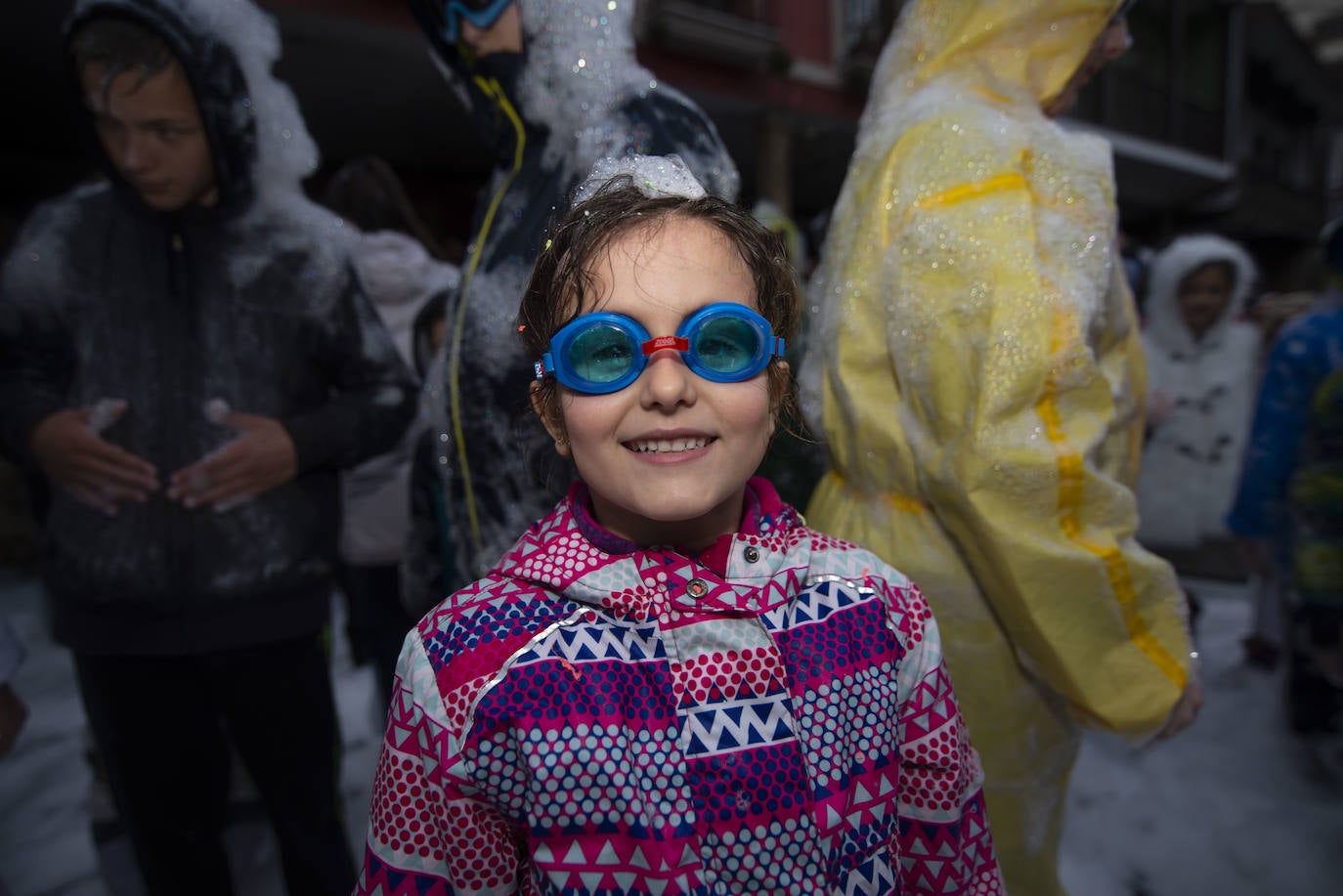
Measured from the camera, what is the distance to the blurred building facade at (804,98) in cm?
600

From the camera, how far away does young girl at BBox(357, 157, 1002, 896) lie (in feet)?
2.23

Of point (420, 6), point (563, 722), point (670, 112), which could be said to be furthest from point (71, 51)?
point (563, 722)

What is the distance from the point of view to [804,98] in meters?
8.70

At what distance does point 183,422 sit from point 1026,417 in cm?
143

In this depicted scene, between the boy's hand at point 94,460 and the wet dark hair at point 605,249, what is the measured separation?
0.89m

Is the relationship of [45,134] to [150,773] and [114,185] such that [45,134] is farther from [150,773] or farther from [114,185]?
[150,773]

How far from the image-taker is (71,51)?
1.35 metres

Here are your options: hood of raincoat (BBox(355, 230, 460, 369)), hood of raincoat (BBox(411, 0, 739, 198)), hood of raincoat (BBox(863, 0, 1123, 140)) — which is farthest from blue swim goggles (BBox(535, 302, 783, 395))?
hood of raincoat (BBox(355, 230, 460, 369))

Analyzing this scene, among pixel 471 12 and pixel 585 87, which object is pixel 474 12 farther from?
pixel 585 87

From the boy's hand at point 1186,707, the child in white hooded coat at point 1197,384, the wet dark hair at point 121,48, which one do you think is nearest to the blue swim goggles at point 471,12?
the wet dark hair at point 121,48

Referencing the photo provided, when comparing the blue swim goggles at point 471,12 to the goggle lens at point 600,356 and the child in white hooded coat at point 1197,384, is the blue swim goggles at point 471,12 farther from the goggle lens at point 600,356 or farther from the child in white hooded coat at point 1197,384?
the child in white hooded coat at point 1197,384

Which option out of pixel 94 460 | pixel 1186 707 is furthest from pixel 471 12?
pixel 1186 707

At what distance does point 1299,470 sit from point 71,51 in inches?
120

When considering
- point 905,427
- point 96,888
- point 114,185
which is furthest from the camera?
point 96,888
